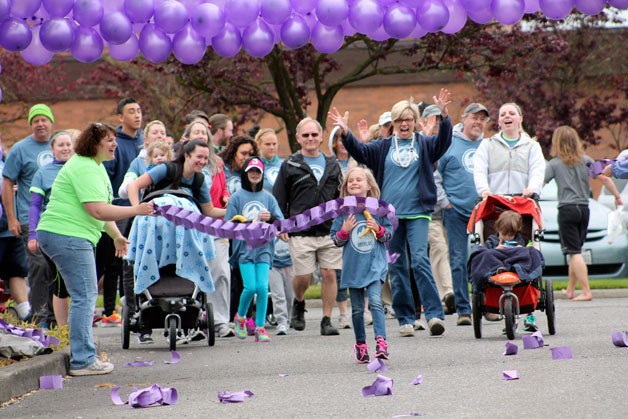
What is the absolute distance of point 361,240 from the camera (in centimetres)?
992

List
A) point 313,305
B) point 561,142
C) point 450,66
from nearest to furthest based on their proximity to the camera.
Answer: point 561,142
point 313,305
point 450,66

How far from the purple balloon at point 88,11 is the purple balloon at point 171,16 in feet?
1.59

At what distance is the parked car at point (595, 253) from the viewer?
713 inches

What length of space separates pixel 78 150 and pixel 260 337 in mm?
3261

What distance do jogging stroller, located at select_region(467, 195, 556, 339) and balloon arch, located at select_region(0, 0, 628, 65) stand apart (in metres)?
Result: 1.74

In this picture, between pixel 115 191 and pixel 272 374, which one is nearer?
pixel 272 374

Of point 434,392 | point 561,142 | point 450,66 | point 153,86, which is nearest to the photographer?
point 434,392

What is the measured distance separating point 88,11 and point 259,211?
316cm

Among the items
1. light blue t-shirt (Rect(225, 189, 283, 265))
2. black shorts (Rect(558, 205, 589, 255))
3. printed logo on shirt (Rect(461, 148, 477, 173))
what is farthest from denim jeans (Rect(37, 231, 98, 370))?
black shorts (Rect(558, 205, 589, 255))

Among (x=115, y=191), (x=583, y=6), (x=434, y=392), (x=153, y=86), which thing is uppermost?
(x=153, y=86)

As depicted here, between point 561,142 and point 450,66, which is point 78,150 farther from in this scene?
point 450,66

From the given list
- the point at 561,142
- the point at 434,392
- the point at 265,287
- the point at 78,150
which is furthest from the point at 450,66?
the point at 434,392

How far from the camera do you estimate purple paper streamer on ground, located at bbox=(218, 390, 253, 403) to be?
25.4 ft

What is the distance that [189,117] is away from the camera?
13.9 m
